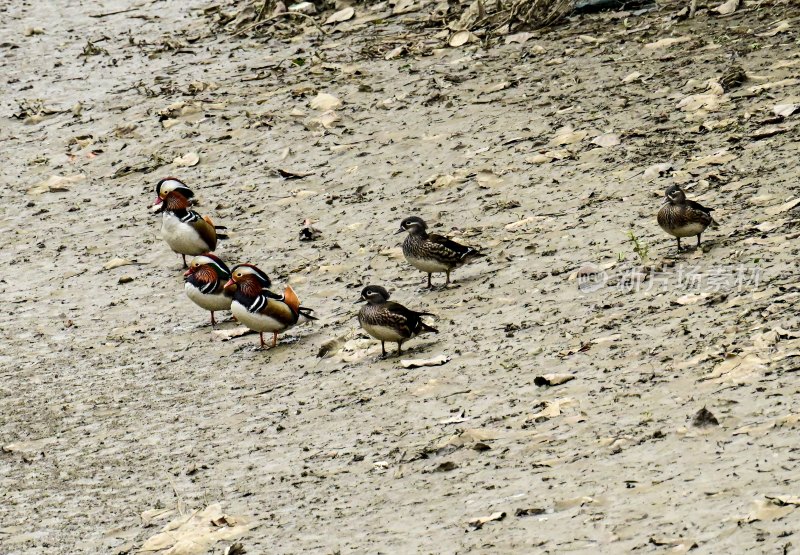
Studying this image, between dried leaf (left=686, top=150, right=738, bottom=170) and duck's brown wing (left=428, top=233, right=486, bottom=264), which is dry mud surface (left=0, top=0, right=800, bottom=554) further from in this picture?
duck's brown wing (left=428, top=233, right=486, bottom=264)

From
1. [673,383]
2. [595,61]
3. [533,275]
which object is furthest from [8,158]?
[673,383]

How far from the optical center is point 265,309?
977 centimetres

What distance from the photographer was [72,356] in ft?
34.2

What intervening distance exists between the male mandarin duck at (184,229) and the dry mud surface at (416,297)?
0.28 metres

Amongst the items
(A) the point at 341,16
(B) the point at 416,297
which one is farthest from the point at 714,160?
(A) the point at 341,16

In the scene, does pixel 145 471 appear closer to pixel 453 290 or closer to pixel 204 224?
pixel 453 290

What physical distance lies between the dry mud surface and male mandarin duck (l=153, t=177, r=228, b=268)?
280 mm

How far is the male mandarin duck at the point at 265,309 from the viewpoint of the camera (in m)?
9.79

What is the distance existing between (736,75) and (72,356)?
651cm

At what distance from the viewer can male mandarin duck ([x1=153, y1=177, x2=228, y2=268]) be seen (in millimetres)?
11875

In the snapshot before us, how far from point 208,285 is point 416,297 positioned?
1.67m

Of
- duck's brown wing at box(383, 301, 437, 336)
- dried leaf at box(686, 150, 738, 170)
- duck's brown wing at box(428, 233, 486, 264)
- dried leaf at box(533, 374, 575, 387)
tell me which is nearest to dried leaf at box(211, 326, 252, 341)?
duck's brown wing at box(428, 233, 486, 264)

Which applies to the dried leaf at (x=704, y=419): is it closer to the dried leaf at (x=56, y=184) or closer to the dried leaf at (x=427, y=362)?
the dried leaf at (x=427, y=362)

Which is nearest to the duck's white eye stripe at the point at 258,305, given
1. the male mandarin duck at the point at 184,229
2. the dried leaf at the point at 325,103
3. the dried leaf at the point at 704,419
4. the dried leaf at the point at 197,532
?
the male mandarin duck at the point at 184,229
